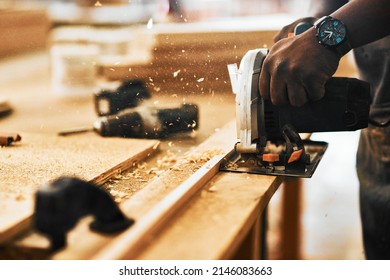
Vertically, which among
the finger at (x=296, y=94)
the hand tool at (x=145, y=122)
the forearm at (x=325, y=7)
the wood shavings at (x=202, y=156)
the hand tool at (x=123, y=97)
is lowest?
the wood shavings at (x=202, y=156)

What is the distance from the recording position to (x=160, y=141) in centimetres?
146

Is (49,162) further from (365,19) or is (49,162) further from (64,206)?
(365,19)

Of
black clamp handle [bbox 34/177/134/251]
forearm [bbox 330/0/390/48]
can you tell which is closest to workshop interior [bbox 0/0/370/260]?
black clamp handle [bbox 34/177/134/251]

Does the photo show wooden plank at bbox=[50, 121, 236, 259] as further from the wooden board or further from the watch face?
the watch face

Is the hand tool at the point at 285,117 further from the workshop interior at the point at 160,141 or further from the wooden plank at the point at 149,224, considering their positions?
the wooden plank at the point at 149,224

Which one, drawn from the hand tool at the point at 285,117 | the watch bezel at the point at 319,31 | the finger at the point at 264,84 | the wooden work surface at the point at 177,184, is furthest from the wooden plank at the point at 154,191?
the watch bezel at the point at 319,31

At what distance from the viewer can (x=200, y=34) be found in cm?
206

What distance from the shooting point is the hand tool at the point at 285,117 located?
110 cm

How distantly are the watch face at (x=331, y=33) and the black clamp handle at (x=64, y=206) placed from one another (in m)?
0.64

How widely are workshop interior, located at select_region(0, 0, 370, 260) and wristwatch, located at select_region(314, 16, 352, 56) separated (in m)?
0.08

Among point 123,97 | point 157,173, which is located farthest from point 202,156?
point 123,97

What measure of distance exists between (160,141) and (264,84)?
48cm

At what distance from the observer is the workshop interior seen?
0.74m
